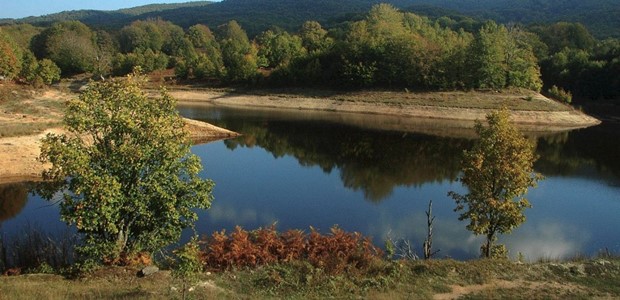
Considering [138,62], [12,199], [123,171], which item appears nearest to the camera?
[123,171]

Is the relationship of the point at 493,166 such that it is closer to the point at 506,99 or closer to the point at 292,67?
the point at 506,99

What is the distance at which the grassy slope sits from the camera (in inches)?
588

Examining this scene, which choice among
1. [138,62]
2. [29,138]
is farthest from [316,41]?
[29,138]

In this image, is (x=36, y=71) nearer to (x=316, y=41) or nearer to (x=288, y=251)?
(x=316, y=41)

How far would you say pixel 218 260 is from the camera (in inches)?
727

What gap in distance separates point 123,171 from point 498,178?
14.7 meters

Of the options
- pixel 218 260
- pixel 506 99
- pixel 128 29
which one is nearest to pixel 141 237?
pixel 218 260

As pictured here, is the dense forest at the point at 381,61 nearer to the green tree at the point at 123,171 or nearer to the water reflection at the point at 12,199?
the water reflection at the point at 12,199

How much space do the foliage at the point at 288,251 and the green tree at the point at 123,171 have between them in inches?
73.2

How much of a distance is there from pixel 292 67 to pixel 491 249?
244 feet

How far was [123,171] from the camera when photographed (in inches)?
659

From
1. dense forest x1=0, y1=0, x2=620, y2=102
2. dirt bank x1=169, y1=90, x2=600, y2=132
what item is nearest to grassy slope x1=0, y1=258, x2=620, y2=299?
dirt bank x1=169, y1=90, x2=600, y2=132

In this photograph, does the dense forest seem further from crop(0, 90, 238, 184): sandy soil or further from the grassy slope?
the grassy slope

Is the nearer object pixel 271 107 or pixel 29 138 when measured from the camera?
pixel 29 138
